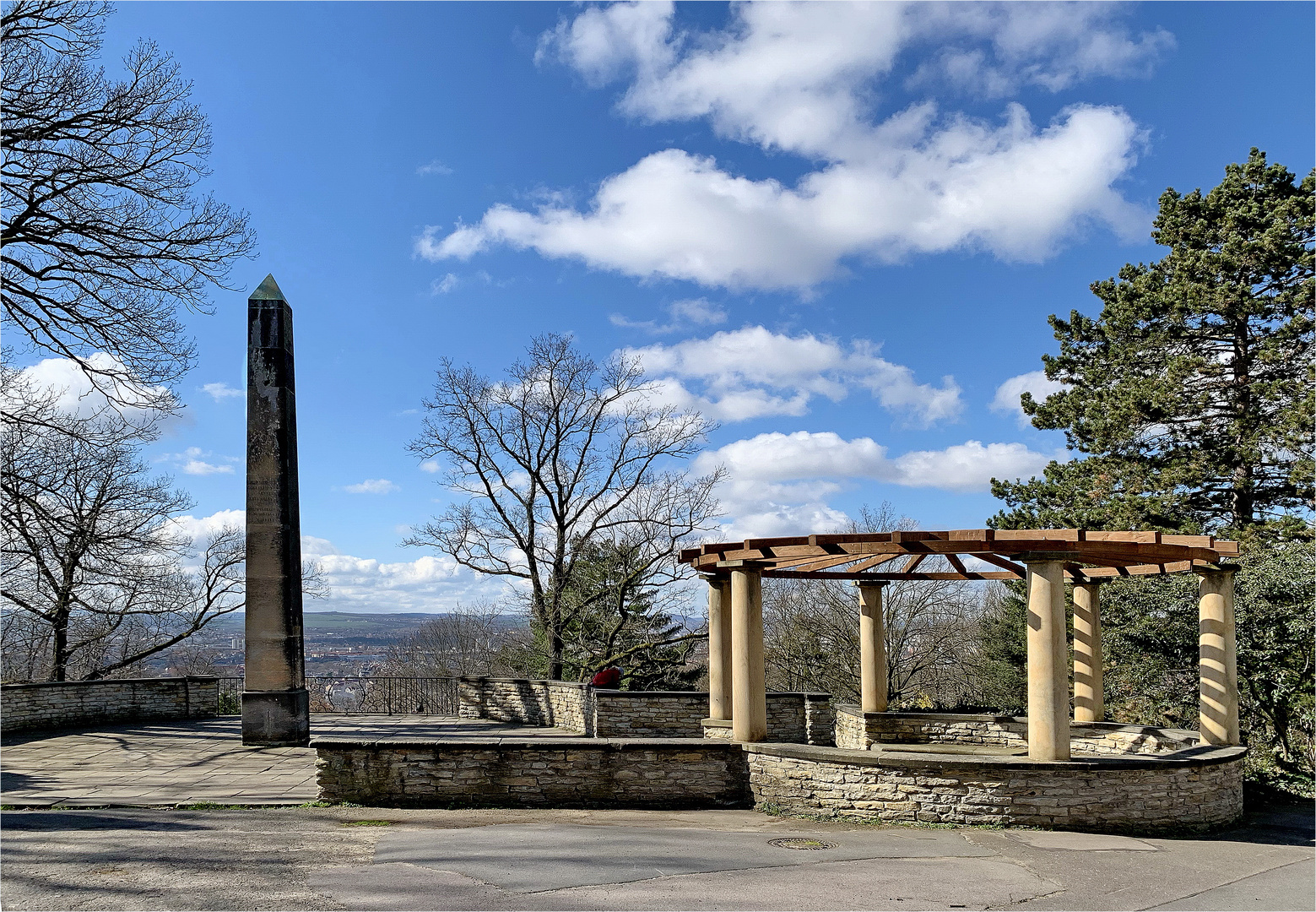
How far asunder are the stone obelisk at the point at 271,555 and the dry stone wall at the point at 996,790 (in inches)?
330

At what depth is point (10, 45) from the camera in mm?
12781

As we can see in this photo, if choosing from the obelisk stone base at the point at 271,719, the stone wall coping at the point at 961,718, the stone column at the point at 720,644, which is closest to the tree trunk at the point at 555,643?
the stone wall coping at the point at 961,718

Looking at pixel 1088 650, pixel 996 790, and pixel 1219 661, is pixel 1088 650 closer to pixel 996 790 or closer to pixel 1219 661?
pixel 1219 661

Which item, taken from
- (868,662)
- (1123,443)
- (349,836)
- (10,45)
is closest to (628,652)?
(868,662)

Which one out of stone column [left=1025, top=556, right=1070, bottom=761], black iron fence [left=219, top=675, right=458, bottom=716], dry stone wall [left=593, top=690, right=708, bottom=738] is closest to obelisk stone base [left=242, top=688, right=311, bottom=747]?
black iron fence [left=219, top=675, right=458, bottom=716]

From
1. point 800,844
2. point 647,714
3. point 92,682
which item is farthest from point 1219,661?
point 92,682

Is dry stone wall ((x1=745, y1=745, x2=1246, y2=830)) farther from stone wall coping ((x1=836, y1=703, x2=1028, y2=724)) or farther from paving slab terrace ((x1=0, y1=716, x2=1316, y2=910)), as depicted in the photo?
stone wall coping ((x1=836, y1=703, x2=1028, y2=724))

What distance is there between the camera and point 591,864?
776 cm

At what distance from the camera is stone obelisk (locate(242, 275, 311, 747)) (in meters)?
14.6

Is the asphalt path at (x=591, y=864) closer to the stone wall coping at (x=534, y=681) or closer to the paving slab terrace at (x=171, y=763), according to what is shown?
the paving slab terrace at (x=171, y=763)

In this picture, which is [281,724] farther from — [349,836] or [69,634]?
[69,634]

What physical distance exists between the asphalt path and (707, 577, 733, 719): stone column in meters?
4.05

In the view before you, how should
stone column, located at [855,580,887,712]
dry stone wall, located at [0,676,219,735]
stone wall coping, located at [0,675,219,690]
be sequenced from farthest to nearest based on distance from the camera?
stone wall coping, located at [0,675,219,690] → dry stone wall, located at [0,676,219,735] → stone column, located at [855,580,887,712]

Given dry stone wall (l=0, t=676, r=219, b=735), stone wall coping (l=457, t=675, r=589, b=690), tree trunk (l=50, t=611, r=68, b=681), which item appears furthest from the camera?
tree trunk (l=50, t=611, r=68, b=681)
